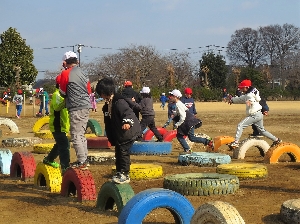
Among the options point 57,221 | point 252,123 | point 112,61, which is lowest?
point 57,221

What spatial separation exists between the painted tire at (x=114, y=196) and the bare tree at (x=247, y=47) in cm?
9312

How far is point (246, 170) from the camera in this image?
9.45m

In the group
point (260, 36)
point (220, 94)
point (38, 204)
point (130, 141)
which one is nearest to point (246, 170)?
point (130, 141)

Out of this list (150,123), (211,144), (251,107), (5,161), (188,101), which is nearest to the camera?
(5,161)

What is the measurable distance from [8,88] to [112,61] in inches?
1207

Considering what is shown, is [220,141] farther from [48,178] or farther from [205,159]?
[48,178]

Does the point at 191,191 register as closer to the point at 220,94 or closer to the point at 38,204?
the point at 38,204

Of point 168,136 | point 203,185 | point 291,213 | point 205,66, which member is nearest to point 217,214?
point 291,213

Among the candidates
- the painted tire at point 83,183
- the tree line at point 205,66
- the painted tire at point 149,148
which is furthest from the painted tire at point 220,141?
the tree line at point 205,66

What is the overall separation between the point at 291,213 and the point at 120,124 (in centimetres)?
240

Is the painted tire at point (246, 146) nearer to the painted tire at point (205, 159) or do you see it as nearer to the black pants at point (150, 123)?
the painted tire at point (205, 159)

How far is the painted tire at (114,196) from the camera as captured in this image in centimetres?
655

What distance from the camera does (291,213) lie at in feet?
20.3

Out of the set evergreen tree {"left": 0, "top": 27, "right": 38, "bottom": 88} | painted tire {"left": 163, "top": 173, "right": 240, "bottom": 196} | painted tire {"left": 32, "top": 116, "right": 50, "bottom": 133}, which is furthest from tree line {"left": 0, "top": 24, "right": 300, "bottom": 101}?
painted tire {"left": 163, "top": 173, "right": 240, "bottom": 196}
